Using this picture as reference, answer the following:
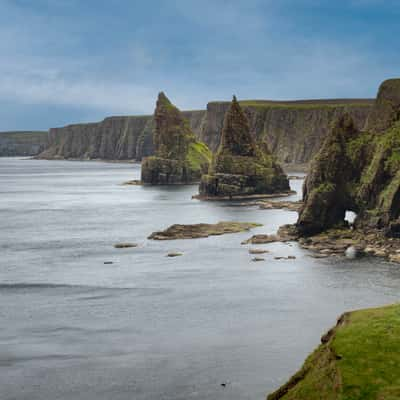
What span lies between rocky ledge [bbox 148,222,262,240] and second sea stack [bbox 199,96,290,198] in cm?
6328

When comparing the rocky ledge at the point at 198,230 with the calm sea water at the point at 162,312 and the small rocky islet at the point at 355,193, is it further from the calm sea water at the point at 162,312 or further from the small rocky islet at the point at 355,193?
the small rocky islet at the point at 355,193

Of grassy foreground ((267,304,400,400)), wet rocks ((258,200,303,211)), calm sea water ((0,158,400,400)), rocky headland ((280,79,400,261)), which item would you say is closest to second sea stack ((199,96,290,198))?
wet rocks ((258,200,303,211))

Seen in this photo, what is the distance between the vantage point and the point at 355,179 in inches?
4168

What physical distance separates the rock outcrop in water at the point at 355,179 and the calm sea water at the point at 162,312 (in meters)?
11.0

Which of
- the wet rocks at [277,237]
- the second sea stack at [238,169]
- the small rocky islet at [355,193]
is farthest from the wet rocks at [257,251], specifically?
the second sea stack at [238,169]

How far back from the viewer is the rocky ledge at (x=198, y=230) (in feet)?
358

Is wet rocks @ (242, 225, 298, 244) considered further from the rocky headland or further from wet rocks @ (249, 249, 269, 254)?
wet rocks @ (249, 249, 269, 254)

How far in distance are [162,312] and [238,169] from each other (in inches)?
4895

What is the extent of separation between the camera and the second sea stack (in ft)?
603

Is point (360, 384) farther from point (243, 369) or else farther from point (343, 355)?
point (243, 369)

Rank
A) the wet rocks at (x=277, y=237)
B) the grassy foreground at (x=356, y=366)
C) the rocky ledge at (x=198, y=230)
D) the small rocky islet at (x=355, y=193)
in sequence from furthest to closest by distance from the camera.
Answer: the rocky ledge at (x=198, y=230)
the wet rocks at (x=277, y=237)
the small rocky islet at (x=355, y=193)
the grassy foreground at (x=356, y=366)

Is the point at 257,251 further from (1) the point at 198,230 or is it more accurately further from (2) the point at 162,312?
(2) the point at 162,312

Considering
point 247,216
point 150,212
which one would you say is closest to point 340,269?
point 247,216

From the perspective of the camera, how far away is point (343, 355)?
32.0 meters
